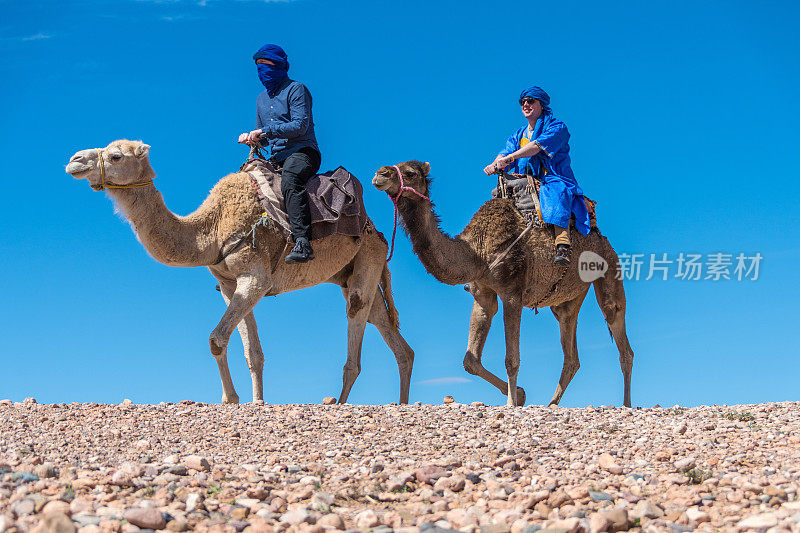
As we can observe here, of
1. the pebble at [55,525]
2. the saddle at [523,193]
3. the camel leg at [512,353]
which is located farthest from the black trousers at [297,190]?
the pebble at [55,525]

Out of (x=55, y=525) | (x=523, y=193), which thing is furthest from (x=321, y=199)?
(x=55, y=525)

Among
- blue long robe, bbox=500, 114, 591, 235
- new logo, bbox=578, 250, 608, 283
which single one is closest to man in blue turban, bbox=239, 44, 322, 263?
blue long robe, bbox=500, 114, 591, 235

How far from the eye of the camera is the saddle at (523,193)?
464 inches

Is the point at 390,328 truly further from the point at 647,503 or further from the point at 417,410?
the point at 647,503

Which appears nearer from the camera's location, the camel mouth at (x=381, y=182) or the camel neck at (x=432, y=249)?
the camel mouth at (x=381, y=182)

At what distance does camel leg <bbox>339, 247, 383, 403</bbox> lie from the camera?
11.4 m

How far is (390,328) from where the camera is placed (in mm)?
12188

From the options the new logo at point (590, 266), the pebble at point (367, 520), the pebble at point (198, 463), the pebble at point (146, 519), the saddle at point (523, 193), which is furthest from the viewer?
the new logo at point (590, 266)

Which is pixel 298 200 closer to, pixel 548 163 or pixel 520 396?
pixel 548 163

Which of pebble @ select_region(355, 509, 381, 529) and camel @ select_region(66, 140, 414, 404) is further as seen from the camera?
camel @ select_region(66, 140, 414, 404)

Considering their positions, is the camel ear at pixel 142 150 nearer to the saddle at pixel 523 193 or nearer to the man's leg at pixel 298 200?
the man's leg at pixel 298 200

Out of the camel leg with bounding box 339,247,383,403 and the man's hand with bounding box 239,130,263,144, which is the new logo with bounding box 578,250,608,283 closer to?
the camel leg with bounding box 339,247,383,403

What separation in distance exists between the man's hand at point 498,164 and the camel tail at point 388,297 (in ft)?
6.22

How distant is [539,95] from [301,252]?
3879mm
